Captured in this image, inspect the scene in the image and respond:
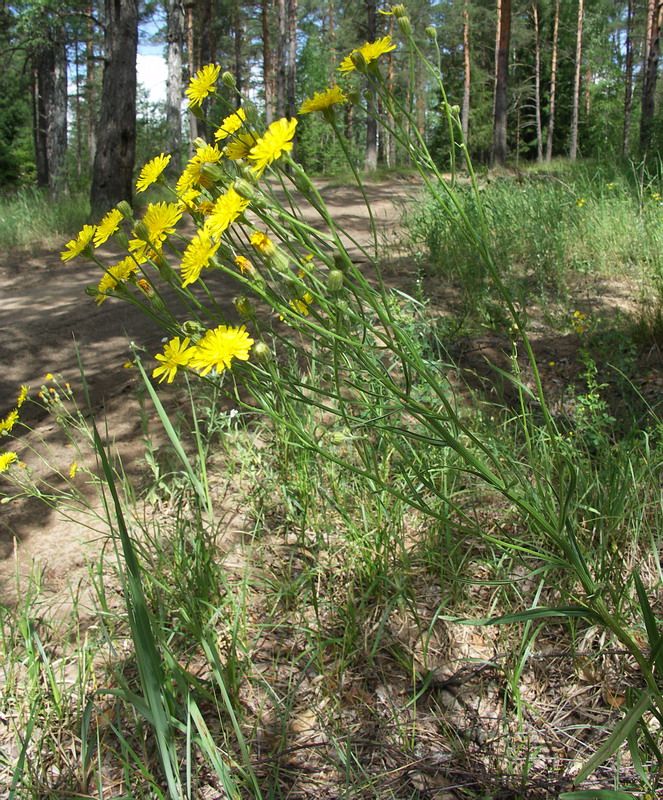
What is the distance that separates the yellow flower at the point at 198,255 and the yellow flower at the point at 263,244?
0.33ft

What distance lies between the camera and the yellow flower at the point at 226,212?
0.96 m

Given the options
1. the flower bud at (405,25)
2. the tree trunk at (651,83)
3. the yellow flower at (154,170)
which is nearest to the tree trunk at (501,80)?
the tree trunk at (651,83)

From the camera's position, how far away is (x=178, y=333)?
120cm

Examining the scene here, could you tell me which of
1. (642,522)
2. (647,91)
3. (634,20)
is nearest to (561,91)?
(634,20)

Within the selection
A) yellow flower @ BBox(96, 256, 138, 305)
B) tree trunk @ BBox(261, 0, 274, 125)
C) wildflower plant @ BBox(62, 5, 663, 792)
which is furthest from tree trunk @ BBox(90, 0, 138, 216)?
tree trunk @ BBox(261, 0, 274, 125)

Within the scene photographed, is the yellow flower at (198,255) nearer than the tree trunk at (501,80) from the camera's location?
Yes

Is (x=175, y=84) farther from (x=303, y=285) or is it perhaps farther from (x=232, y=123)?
(x=303, y=285)

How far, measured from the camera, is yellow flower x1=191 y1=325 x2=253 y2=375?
95 cm

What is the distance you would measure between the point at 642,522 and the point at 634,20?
2332cm

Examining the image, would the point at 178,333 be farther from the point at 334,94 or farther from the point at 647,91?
the point at 647,91

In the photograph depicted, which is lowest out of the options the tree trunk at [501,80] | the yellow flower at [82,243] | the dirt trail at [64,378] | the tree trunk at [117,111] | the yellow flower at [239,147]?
the dirt trail at [64,378]

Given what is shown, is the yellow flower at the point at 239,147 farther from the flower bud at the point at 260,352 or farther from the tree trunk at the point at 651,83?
the tree trunk at the point at 651,83

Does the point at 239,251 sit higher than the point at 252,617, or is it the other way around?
the point at 239,251

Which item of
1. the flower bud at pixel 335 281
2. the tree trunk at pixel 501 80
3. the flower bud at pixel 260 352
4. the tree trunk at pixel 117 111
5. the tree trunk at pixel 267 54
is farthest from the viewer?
the tree trunk at pixel 267 54
